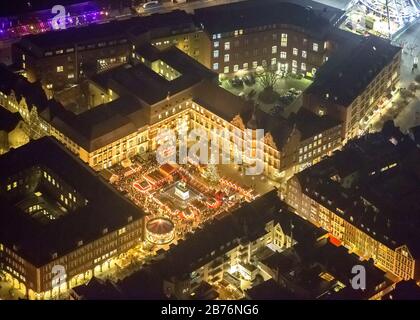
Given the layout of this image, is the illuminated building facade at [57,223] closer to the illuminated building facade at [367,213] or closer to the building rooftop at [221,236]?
the building rooftop at [221,236]

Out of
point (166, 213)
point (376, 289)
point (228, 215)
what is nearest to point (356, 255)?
point (376, 289)

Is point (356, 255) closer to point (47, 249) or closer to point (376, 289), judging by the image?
point (376, 289)

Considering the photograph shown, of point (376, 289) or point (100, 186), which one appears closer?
point (376, 289)

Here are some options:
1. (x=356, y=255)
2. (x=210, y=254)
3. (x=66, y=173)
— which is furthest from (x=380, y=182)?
(x=66, y=173)

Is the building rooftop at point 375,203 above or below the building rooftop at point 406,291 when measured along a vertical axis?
above

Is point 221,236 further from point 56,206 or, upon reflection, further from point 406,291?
point 56,206

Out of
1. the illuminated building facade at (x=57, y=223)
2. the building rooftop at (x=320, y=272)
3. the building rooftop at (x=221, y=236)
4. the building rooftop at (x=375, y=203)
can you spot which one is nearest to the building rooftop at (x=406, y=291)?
the building rooftop at (x=320, y=272)
